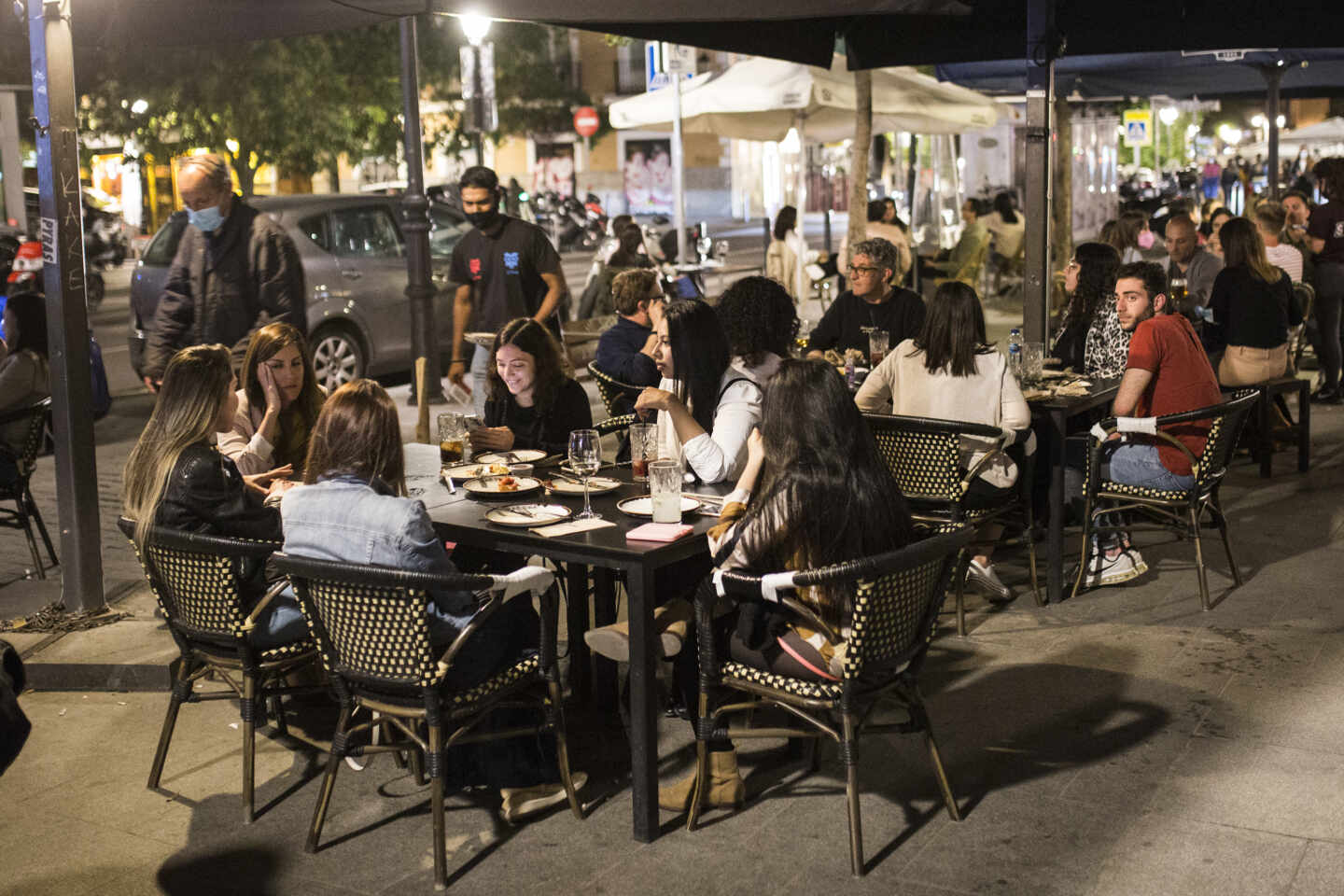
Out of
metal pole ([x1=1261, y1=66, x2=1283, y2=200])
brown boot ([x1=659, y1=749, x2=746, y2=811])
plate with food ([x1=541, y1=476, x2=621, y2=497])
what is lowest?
brown boot ([x1=659, y1=749, x2=746, y2=811])

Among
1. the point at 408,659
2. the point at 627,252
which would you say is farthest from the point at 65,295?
the point at 627,252

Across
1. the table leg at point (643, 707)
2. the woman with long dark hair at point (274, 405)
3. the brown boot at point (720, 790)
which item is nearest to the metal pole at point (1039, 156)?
the woman with long dark hair at point (274, 405)

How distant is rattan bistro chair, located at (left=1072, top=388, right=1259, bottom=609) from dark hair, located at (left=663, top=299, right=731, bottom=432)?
78.5 inches

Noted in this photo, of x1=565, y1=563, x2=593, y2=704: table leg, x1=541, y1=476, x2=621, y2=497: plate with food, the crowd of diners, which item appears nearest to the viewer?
the crowd of diners

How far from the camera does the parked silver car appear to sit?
36.1 ft

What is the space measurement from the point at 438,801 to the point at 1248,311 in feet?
19.9

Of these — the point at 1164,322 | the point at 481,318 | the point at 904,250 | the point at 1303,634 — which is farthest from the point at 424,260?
the point at 1303,634

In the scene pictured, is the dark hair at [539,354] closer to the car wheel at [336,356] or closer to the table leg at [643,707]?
the table leg at [643,707]

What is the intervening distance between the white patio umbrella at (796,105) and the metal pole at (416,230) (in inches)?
117

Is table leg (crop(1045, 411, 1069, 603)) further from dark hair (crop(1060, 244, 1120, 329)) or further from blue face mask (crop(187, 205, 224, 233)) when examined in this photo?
blue face mask (crop(187, 205, 224, 233))

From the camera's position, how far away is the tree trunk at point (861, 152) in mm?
12523

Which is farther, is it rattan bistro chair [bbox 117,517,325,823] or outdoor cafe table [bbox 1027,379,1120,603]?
outdoor cafe table [bbox 1027,379,1120,603]

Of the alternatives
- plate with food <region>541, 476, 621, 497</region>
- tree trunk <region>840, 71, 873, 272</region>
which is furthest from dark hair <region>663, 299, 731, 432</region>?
tree trunk <region>840, 71, 873, 272</region>

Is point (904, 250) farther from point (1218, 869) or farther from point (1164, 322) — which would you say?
point (1218, 869)
